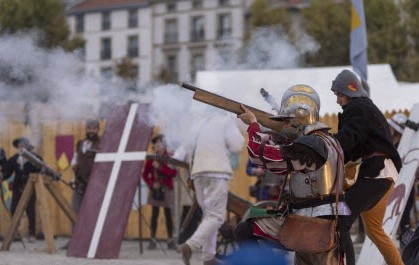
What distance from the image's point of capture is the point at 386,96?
54.0ft

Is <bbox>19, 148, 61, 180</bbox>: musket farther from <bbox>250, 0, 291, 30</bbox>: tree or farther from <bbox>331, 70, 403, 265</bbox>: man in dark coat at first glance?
<bbox>250, 0, 291, 30</bbox>: tree

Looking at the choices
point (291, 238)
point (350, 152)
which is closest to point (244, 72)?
point (350, 152)

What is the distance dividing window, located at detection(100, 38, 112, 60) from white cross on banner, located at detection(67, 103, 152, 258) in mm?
65394

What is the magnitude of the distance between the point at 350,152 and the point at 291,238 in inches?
49.1

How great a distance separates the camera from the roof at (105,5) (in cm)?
6825

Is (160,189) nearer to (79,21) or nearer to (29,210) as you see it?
(29,210)

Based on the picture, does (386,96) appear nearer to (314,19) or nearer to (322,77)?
(322,77)

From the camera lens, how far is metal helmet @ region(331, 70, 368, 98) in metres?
7.39

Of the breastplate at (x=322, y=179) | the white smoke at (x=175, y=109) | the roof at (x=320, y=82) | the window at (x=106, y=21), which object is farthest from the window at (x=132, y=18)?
the breastplate at (x=322, y=179)

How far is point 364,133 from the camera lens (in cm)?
721

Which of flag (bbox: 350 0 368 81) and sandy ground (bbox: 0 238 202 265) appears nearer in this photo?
sandy ground (bbox: 0 238 202 265)

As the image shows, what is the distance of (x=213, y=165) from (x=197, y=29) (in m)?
63.6

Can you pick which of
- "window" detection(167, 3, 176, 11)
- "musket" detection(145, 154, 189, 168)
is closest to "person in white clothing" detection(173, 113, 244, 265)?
"musket" detection(145, 154, 189, 168)

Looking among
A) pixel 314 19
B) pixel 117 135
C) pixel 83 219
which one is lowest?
pixel 83 219
